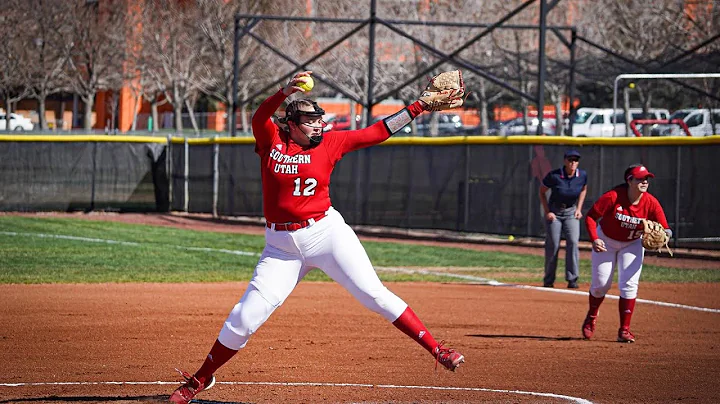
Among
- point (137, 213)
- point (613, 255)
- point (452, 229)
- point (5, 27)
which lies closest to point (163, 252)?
point (452, 229)

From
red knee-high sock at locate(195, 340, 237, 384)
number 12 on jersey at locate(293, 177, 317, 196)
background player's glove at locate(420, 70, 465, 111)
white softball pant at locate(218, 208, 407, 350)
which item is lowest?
red knee-high sock at locate(195, 340, 237, 384)

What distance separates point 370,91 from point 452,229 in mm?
3848

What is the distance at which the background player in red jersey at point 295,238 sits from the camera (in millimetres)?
6410

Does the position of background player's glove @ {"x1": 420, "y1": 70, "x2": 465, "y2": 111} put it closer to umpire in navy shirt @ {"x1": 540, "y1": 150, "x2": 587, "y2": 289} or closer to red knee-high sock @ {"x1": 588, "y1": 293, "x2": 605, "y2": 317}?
red knee-high sock @ {"x1": 588, "y1": 293, "x2": 605, "y2": 317}

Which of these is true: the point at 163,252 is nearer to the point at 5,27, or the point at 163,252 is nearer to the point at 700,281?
the point at 700,281

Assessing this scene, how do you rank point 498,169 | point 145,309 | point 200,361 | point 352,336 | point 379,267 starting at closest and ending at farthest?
1. point 200,361
2. point 352,336
3. point 145,309
4. point 379,267
5. point 498,169

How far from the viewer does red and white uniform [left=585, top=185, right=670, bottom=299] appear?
978 cm

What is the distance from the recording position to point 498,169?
19.9 meters

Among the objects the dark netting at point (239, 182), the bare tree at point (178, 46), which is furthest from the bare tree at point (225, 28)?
the dark netting at point (239, 182)

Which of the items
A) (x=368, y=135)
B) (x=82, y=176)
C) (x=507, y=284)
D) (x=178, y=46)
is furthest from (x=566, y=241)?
(x=178, y=46)

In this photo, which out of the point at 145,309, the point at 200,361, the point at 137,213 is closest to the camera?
the point at 200,361

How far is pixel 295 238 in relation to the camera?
6418mm

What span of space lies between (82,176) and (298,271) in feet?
64.6

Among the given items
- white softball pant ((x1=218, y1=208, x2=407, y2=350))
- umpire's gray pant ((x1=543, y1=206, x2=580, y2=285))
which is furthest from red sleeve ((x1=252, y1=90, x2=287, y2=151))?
umpire's gray pant ((x1=543, y1=206, x2=580, y2=285))
